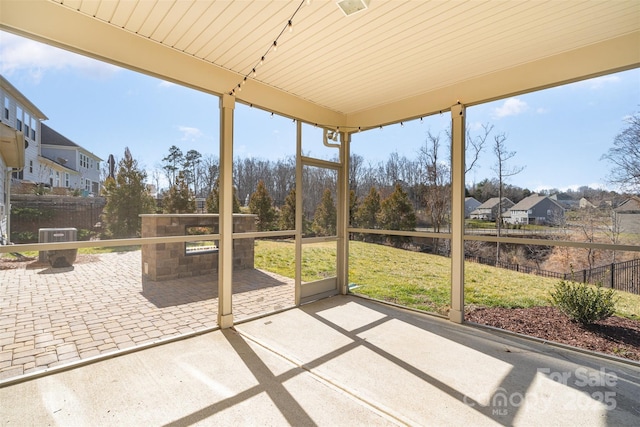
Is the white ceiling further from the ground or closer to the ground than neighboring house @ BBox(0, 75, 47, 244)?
further from the ground

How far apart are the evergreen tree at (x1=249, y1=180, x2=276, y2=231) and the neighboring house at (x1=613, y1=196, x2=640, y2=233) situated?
3.72 metres

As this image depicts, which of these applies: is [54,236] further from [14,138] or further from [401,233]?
[401,233]

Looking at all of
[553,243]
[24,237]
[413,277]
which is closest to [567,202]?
[553,243]

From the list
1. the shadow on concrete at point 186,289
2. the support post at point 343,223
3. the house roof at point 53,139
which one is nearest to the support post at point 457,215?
the support post at point 343,223

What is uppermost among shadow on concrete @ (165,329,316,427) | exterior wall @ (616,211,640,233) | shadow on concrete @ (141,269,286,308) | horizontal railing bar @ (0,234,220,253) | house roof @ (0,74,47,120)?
house roof @ (0,74,47,120)

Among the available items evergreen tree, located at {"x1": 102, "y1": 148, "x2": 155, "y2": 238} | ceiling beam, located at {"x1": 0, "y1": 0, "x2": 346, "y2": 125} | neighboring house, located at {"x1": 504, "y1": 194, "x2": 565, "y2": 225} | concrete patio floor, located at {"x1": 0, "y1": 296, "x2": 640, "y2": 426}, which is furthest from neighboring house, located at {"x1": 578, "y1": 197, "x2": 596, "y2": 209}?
evergreen tree, located at {"x1": 102, "y1": 148, "x2": 155, "y2": 238}

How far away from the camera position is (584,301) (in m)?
3.10

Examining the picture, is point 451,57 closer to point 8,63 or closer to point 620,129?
point 620,129

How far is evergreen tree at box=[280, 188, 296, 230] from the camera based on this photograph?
13.9 ft

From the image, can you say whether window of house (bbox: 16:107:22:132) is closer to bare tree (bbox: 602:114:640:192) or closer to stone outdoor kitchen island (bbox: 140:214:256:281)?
stone outdoor kitchen island (bbox: 140:214:256:281)

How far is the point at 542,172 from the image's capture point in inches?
128

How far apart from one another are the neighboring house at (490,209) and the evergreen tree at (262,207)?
2.60m

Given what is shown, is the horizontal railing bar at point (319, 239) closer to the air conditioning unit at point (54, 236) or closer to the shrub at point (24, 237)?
the air conditioning unit at point (54, 236)

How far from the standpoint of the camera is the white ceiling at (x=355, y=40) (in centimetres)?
230
